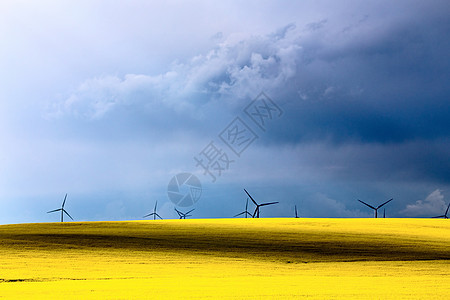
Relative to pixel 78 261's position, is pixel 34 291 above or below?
below

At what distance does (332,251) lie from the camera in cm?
3020

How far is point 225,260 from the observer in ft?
87.5

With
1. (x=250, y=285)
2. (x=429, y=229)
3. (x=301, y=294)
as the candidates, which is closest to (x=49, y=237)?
(x=250, y=285)

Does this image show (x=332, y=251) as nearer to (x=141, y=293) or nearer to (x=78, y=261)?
(x=78, y=261)

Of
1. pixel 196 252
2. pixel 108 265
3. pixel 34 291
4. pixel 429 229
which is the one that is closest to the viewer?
pixel 34 291

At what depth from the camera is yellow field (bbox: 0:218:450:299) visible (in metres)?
15.3

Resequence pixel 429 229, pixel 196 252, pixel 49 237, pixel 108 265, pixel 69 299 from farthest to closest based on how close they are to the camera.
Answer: pixel 429 229 → pixel 49 237 → pixel 196 252 → pixel 108 265 → pixel 69 299

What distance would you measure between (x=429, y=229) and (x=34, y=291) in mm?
34141

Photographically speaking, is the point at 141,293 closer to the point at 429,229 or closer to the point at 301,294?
the point at 301,294

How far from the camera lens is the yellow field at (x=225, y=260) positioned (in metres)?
15.3

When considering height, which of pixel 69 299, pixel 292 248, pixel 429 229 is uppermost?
pixel 429 229

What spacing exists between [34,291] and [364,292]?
9.56 meters

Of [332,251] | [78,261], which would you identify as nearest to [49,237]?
[78,261]

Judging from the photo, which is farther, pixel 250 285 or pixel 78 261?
pixel 78 261
